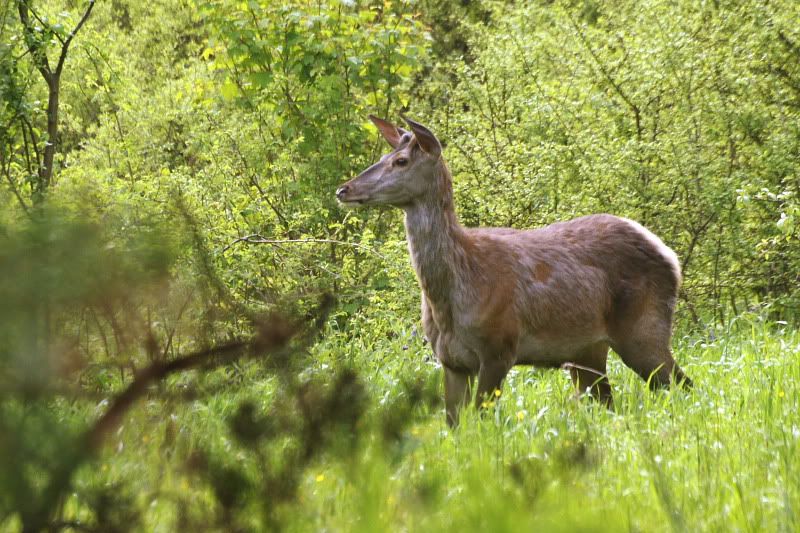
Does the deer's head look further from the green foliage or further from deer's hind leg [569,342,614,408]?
the green foliage

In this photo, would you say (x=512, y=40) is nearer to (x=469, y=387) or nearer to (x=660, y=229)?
(x=660, y=229)

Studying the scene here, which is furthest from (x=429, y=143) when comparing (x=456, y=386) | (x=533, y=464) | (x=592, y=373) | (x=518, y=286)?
(x=533, y=464)

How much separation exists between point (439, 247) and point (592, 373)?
4.59ft

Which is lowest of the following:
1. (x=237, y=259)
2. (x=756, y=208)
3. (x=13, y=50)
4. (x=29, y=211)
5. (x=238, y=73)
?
(x=756, y=208)

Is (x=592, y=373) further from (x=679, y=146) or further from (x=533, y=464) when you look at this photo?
(x=679, y=146)

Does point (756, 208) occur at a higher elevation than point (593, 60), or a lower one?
lower

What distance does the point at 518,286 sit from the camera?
262 inches

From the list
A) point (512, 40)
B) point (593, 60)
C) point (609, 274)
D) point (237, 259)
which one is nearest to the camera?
point (609, 274)

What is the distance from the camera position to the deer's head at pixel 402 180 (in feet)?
21.7

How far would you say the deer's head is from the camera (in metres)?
6.61

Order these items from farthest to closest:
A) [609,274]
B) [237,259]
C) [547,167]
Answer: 1. [547,167]
2. [237,259]
3. [609,274]

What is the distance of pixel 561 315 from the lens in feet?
22.1

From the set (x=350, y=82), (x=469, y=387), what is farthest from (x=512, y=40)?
(x=469, y=387)

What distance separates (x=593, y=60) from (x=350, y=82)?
337 cm
